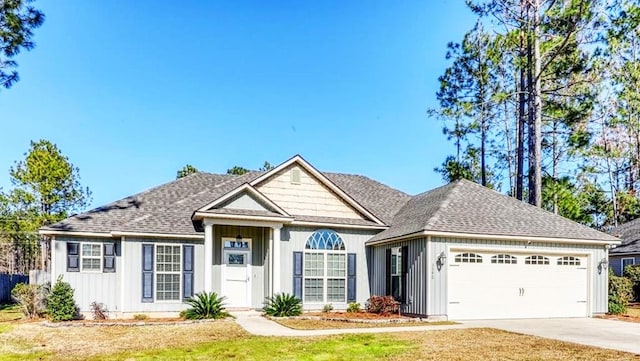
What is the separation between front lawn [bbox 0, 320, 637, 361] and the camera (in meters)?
8.80

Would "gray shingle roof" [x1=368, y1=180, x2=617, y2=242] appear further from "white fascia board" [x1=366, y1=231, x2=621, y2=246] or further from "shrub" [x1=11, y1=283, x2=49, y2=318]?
"shrub" [x1=11, y1=283, x2=49, y2=318]

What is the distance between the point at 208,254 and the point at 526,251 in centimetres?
983

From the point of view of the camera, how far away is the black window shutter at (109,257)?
15289 millimetres

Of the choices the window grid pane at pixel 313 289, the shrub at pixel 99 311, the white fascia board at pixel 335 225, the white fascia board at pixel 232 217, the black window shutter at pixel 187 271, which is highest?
the white fascia board at pixel 232 217

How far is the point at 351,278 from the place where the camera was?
56.2 feet

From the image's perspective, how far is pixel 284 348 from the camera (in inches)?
374

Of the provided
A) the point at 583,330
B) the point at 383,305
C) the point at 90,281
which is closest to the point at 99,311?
the point at 90,281

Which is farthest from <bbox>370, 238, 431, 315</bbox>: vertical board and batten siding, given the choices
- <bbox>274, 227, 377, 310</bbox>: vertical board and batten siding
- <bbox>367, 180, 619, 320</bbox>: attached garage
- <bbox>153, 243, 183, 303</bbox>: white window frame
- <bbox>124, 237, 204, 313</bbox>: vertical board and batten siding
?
<bbox>124, 237, 204, 313</bbox>: vertical board and batten siding

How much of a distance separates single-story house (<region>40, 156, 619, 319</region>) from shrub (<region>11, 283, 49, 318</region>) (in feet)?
2.83

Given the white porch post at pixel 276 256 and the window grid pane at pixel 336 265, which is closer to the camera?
the white porch post at pixel 276 256

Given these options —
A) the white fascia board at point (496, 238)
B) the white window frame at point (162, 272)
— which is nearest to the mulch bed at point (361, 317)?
the white fascia board at point (496, 238)

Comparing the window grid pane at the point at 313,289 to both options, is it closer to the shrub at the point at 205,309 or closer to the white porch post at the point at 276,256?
the white porch post at the point at 276,256

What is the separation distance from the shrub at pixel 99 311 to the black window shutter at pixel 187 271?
233cm

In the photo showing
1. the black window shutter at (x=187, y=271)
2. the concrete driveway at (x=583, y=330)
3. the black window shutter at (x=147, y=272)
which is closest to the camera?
the concrete driveway at (x=583, y=330)
